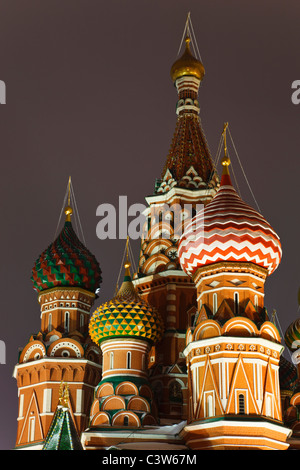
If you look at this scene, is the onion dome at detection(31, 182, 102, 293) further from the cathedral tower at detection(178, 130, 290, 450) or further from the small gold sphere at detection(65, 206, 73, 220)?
the cathedral tower at detection(178, 130, 290, 450)

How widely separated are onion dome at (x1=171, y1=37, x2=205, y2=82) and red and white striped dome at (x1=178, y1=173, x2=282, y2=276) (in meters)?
7.29

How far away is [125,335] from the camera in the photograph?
27500 millimetres

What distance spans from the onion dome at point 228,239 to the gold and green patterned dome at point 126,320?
183 cm

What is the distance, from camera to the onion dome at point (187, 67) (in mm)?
32844

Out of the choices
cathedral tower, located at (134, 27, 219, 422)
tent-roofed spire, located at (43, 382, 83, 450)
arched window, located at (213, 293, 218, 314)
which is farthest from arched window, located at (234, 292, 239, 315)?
tent-roofed spire, located at (43, 382, 83, 450)

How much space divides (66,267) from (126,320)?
3425 mm

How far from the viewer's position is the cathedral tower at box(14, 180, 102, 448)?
2881cm

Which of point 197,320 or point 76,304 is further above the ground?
point 76,304

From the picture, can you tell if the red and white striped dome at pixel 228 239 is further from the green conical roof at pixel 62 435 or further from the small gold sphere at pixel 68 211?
the small gold sphere at pixel 68 211

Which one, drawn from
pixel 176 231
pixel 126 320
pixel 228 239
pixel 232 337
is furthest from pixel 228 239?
pixel 176 231

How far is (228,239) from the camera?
2580 cm
